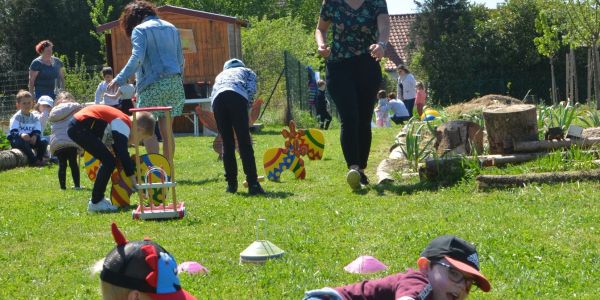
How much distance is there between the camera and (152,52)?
30.1ft

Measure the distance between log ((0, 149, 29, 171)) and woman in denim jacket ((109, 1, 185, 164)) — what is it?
527 centimetres

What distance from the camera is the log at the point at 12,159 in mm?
13906

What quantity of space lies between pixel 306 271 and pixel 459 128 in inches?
188

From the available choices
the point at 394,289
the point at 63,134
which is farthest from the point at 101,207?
the point at 394,289

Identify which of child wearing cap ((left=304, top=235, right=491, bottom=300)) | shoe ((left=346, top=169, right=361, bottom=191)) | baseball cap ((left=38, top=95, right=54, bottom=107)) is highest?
baseball cap ((left=38, top=95, right=54, bottom=107))

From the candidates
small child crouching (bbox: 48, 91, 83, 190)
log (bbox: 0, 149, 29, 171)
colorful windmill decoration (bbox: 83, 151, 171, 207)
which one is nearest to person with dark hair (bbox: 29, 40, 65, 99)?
log (bbox: 0, 149, 29, 171)

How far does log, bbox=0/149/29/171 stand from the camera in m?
13.9

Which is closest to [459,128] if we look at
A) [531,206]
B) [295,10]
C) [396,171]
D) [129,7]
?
[396,171]

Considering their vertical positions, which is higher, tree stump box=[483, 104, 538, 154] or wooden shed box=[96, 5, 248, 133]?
wooden shed box=[96, 5, 248, 133]

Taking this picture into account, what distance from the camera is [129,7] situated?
30.9 feet

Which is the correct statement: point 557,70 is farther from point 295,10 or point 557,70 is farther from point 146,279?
point 146,279

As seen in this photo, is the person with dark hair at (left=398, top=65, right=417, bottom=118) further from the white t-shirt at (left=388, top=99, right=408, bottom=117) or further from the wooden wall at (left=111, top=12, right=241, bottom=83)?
the wooden wall at (left=111, top=12, right=241, bottom=83)

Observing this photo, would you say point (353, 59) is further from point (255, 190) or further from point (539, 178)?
point (539, 178)

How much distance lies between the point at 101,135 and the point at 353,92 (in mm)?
2365
